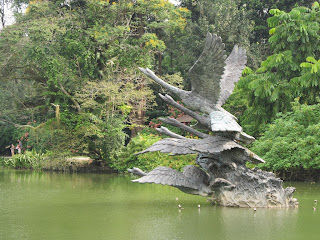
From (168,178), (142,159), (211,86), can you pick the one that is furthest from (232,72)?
(142,159)

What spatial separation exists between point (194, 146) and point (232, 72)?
5.31 feet

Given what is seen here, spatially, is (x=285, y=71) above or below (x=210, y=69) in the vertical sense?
above

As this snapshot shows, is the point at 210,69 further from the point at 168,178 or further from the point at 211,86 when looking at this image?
the point at 168,178

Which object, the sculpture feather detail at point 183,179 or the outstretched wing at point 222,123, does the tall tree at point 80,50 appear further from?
the outstretched wing at point 222,123

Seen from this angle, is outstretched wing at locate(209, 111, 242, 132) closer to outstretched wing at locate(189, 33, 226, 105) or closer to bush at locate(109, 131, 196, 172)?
outstretched wing at locate(189, 33, 226, 105)

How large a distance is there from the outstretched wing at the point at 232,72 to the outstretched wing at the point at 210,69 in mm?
484

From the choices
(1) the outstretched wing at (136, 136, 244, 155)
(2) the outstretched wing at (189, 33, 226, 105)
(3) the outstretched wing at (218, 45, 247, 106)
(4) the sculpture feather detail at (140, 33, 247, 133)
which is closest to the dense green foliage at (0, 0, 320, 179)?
(3) the outstretched wing at (218, 45, 247, 106)

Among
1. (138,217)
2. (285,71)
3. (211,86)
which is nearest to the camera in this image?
(138,217)

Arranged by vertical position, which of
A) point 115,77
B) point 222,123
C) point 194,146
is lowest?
point 194,146

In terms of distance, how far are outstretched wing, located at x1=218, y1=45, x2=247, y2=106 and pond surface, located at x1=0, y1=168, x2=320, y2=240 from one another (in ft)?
6.22

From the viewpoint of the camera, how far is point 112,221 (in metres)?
5.70

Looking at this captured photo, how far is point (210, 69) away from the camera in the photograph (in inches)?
245

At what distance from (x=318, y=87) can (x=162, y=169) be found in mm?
6124

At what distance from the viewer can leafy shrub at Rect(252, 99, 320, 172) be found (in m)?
9.34
